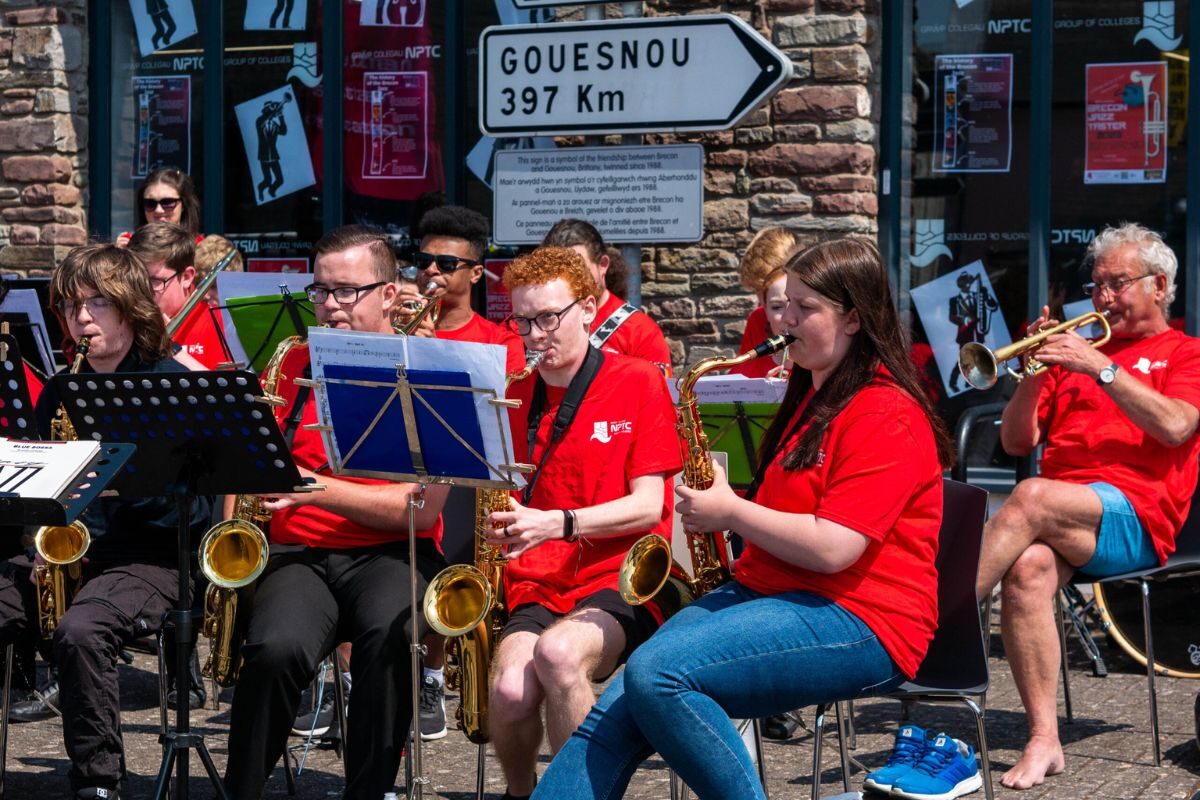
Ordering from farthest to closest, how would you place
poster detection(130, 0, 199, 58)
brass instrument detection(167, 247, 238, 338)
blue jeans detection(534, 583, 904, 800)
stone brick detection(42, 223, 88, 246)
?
poster detection(130, 0, 199, 58) → stone brick detection(42, 223, 88, 246) → brass instrument detection(167, 247, 238, 338) → blue jeans detection(534, 583, 904, 800)

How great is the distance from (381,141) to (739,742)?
611cm

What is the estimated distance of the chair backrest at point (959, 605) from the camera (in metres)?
4.21

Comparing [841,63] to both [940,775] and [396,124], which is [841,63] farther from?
[940,775]

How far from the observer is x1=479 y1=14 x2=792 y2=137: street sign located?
18.8 feet

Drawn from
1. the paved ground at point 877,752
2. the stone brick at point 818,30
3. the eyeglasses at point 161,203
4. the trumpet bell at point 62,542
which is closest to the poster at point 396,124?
the eyeglasses at point 161,203

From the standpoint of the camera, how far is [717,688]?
11.9ft

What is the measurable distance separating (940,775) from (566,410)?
54.2 inches

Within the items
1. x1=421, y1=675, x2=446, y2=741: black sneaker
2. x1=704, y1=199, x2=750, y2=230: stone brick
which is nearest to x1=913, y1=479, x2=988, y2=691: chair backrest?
x1=421, y1=675, x2=446, y2=741: black sneaker

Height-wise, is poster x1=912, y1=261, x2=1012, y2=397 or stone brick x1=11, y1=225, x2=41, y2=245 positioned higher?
stone brick x1=11, y1=225, x2=41, y2=245

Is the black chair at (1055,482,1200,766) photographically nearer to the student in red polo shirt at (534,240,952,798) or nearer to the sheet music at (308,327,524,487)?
the student in red polo shirt at (534,240,952,798)

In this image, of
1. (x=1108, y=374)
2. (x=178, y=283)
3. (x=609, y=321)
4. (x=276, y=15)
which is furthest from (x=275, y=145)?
(x=1108, y=374)

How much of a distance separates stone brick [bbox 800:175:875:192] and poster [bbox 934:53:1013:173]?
0.49 meters

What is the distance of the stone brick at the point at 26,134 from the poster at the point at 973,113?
16.6 feet

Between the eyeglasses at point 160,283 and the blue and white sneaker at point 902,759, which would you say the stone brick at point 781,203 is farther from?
the blue and white sneaker at point 902,759
